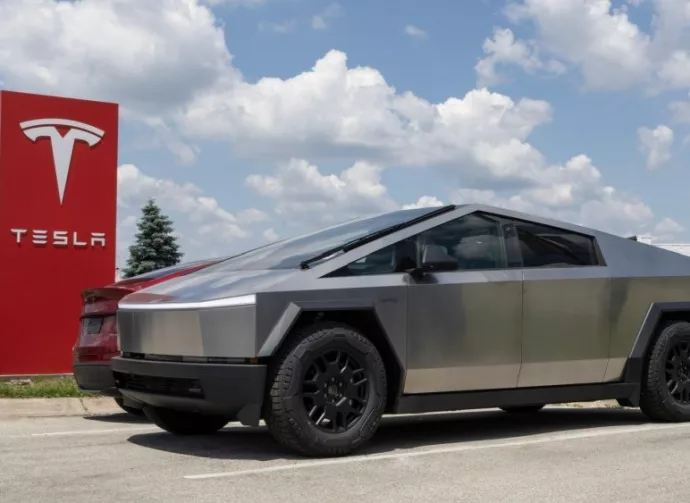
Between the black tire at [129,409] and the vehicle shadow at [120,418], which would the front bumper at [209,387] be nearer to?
the black tire at [129,409]

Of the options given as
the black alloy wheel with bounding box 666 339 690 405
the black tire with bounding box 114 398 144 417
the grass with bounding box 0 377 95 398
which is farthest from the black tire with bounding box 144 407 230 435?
the black alloy wheel with bounding box 666 339 690 405

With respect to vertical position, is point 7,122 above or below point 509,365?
above

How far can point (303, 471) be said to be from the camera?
518 cm

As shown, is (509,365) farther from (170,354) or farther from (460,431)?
(170,354)

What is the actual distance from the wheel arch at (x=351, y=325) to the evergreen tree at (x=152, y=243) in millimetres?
45853

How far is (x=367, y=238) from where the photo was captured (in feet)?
20.1

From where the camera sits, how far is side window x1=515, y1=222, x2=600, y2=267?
6.66m

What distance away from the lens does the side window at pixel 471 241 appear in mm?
6312

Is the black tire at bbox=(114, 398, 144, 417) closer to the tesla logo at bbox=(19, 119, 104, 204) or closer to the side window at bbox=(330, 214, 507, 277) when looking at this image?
the side window at bbox=(330, 214, 507, 277)

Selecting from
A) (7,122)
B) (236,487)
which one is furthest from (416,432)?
(7,122)

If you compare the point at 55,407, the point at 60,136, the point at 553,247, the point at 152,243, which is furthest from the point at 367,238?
the point at 152,243

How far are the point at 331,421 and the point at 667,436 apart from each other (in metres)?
2.55

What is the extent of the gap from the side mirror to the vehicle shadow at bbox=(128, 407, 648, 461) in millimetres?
1202

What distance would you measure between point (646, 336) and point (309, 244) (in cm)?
271
